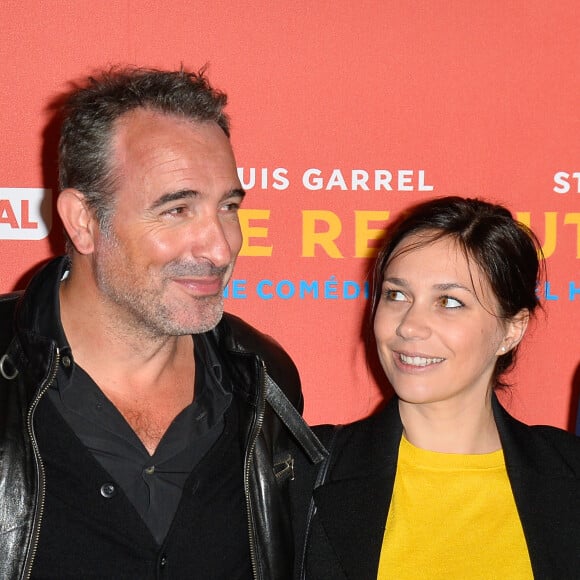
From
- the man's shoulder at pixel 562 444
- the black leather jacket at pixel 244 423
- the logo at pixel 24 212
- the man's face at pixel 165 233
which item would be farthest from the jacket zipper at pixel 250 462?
the logo at pixel 24 212

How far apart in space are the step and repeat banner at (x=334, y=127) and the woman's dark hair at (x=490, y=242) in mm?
508

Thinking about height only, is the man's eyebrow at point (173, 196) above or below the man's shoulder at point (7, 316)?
above

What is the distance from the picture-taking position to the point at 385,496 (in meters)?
2.36

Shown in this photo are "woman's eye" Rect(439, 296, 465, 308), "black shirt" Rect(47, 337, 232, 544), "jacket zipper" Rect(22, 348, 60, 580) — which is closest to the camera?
"jacket zipper" Rect(22, 348, 60, 580)

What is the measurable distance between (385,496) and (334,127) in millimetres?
1259

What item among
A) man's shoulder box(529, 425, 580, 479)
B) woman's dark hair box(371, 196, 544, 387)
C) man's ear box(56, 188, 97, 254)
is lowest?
man's shoulder box(529, 425, 580, 479)

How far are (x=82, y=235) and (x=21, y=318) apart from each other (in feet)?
0.90

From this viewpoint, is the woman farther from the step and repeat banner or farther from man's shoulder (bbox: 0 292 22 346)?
man's shoulder (bbox: 0 292 22 346)

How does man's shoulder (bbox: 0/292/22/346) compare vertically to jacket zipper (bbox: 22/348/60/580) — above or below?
above

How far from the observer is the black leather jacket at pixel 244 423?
192 cm

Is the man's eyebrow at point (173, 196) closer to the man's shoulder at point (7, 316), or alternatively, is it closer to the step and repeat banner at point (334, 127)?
the man's shoulder at point (7, 316)

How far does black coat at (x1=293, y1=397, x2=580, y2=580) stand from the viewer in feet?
7.42

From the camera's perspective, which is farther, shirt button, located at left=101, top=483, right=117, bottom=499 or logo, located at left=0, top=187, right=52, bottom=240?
logo, located at left=0, top=187, right=52, bottom=240

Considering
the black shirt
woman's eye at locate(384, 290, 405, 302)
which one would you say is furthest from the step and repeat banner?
the black shirt
